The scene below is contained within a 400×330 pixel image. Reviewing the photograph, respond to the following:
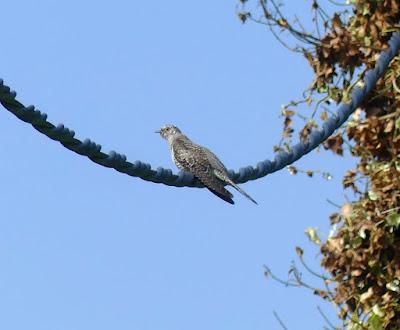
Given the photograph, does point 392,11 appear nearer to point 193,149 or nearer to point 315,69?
point 315,69

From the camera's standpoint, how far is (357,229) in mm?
10617

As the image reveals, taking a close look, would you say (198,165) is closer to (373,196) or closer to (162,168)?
(373,196)

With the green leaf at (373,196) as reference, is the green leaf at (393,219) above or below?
below

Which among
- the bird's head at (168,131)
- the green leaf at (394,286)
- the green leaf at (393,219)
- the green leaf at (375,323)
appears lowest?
the green leaf at (375,323)

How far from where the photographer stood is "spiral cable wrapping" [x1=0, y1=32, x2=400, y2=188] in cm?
832

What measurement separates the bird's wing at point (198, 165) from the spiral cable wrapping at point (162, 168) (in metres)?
0.79

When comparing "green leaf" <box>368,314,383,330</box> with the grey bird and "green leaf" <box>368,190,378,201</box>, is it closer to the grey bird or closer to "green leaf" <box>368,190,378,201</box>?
"green leaf" <box>368,190,378,201</box>

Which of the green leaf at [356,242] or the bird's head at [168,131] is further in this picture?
the bird's head at [168,131]

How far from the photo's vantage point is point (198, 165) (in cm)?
1219

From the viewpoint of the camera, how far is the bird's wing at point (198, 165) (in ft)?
37.9

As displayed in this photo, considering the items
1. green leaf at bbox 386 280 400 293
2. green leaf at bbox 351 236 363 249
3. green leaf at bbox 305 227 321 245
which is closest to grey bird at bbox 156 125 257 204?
green leaf at bbox 305 227 321 245

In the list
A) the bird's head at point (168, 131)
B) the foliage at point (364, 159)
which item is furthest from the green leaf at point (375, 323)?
the bird's head at point (168, 131)

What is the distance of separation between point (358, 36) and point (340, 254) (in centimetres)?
173

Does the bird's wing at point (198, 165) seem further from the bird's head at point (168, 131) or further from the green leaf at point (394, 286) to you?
the green leaf at point (394, 286)
